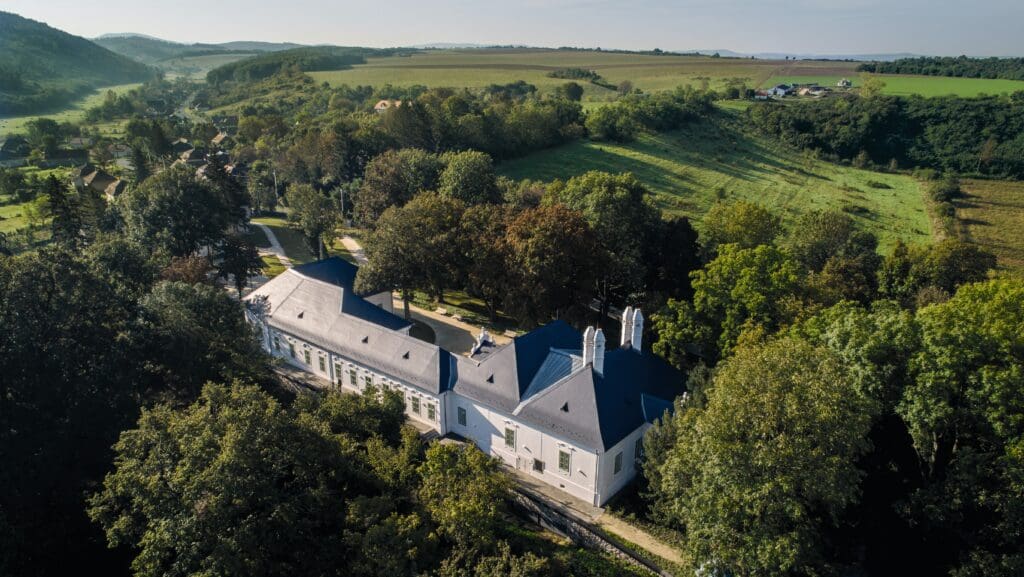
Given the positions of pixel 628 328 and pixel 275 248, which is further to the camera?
pixel 275 248

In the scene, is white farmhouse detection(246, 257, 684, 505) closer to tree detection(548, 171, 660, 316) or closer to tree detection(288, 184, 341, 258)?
tree detection(548, 171, 660, 316)

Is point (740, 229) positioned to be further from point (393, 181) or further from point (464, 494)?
point (464, 494)

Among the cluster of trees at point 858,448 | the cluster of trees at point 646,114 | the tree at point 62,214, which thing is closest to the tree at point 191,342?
the cluster of trees at point 858,448

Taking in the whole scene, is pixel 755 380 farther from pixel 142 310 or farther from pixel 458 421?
pixel 142 310

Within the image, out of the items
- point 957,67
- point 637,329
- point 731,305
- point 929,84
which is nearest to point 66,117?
point 637,329

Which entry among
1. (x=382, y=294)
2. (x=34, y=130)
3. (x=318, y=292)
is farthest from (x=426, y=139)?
(x=34, y=130)

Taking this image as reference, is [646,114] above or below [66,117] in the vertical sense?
above
